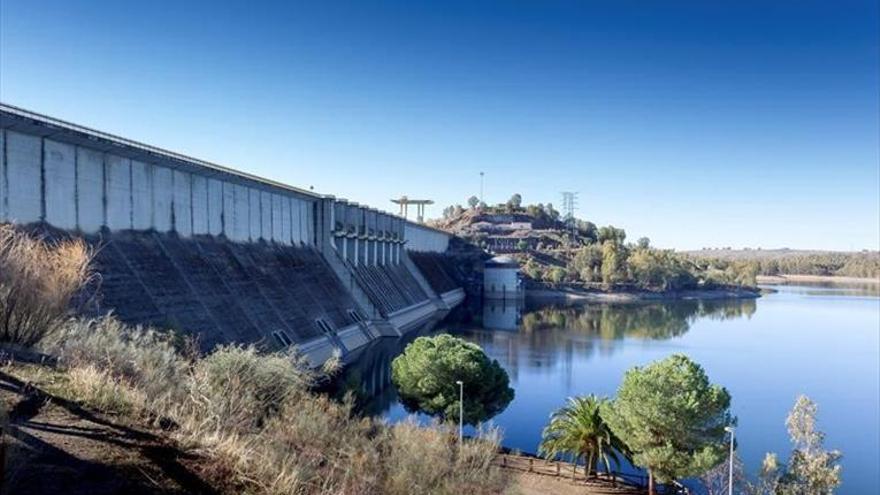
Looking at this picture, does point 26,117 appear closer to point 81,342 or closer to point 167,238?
point 167,238

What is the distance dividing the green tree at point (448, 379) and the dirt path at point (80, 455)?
1422cm

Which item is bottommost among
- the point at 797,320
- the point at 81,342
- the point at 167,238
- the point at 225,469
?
the point at 797,320

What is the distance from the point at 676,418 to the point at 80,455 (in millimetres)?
13509

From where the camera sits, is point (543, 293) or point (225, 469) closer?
point (225, 469)

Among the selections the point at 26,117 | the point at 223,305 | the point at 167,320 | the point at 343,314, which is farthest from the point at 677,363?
the point at 343,314

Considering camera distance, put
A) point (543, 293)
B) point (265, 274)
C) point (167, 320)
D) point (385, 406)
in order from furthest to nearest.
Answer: point (543, 293) → point (265, 274) → point (385, 406) → point (167, 320)

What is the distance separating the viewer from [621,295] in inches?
3890

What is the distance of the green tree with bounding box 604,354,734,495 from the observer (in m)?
15.5

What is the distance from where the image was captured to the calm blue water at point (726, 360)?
2625 centimetres

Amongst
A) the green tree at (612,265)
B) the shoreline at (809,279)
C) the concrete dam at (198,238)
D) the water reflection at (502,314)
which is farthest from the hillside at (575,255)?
the concrete dam at (198,238)

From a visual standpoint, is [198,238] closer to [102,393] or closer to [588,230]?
A: [102,393]

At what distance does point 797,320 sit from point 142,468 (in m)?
79.0

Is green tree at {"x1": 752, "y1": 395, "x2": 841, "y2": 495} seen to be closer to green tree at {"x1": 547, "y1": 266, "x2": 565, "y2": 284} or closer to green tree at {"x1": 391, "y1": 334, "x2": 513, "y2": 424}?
green tree at {"x1": 391, "y1": 334, "x2": 513, "y2": 424}

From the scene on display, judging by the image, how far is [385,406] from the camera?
93.6ft
